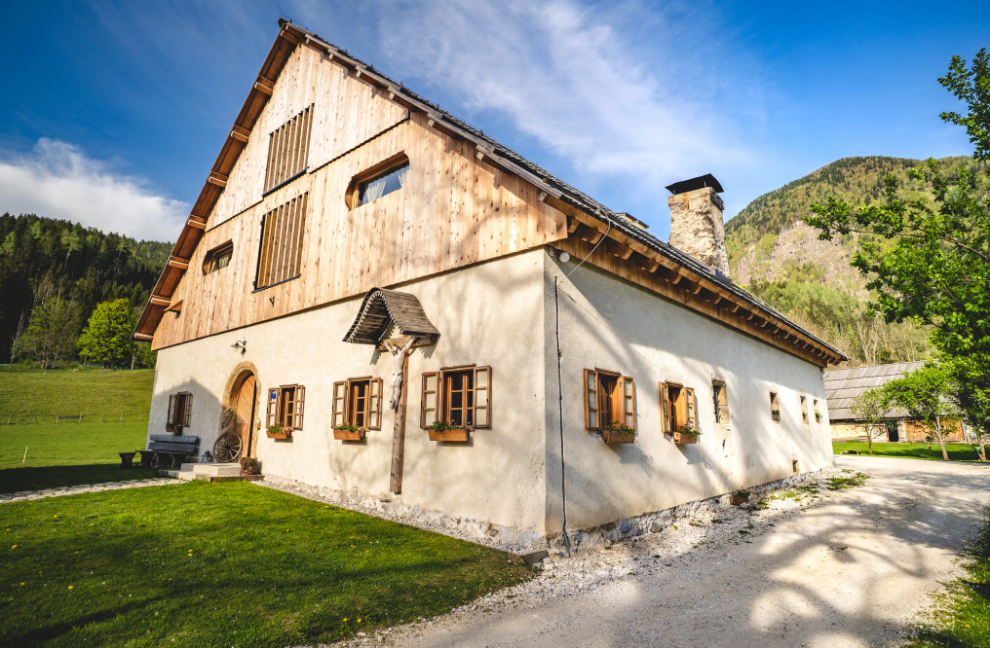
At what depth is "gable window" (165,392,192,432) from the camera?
51.5ft

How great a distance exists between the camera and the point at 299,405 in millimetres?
11414

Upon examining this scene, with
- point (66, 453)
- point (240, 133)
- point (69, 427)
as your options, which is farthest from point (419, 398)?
point (69, 427)

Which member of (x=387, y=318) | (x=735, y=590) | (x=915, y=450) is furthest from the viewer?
(x=915, y=450)

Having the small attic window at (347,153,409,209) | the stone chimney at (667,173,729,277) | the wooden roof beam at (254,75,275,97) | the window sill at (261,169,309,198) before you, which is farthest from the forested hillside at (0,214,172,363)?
the stone chimney at (667,173,729,277)

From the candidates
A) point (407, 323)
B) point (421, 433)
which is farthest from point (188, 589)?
point (407, 323)

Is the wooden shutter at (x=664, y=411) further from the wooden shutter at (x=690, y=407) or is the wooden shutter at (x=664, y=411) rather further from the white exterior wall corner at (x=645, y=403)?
the wooden shutter at (x=690, y=407)

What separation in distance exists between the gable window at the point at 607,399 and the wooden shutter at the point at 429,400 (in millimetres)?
2479

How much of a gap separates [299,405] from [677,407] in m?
8.35

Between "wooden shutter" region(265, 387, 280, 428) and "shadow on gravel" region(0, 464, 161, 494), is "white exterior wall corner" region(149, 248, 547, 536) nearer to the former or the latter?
"wooden shutter" region(265, 387, 280, 428)

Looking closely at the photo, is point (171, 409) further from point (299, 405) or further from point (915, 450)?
point (915, 450)

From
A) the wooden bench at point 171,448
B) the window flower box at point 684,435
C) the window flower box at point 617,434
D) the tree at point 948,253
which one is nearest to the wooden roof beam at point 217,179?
the wooden bench at point 171,448

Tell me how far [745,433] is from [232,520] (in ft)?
36.6

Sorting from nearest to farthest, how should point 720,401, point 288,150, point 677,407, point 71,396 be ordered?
point 677,407 → point 720,401 → point 288,150 → point 71,396

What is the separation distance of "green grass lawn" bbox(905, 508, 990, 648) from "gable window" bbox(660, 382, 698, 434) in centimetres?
425
